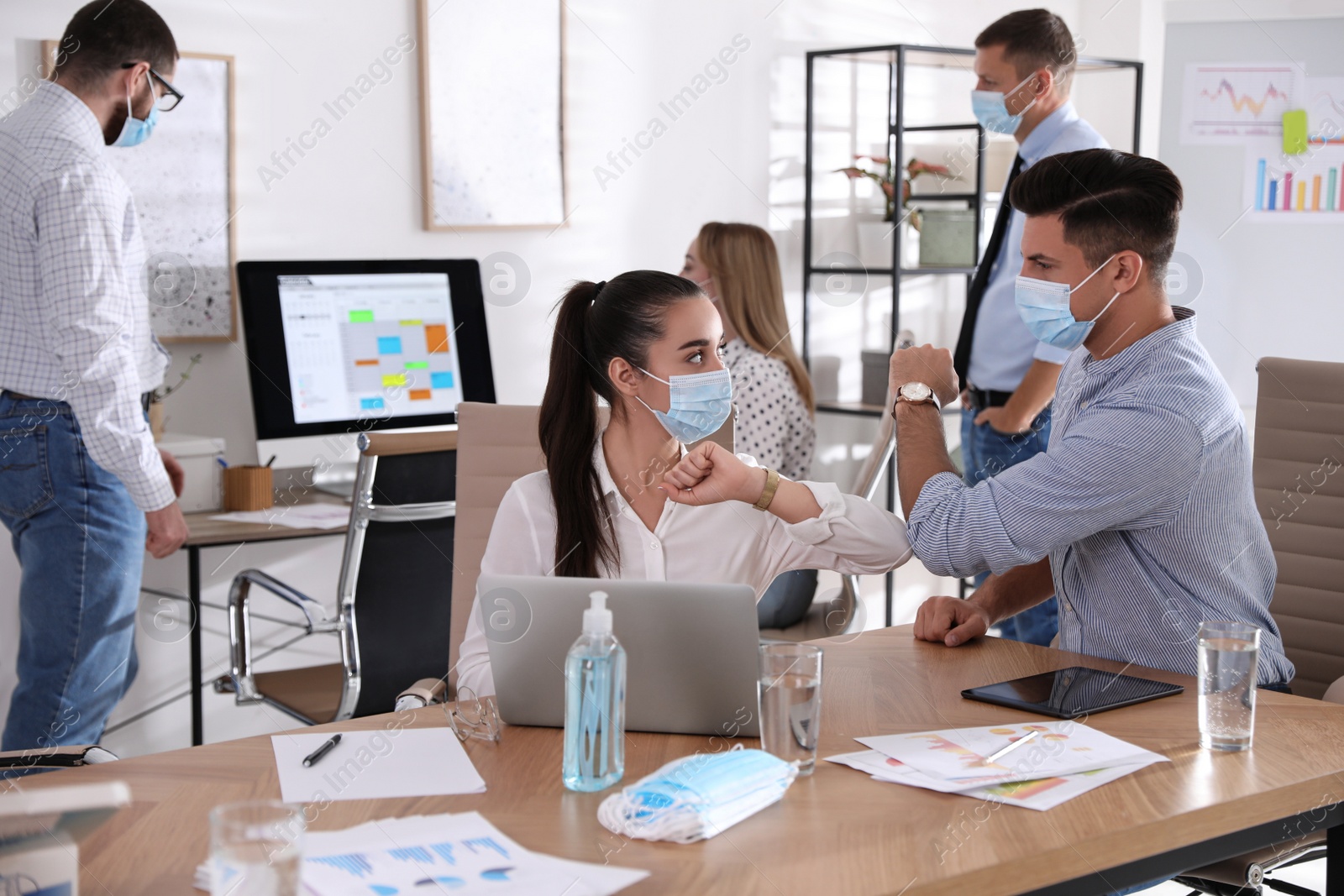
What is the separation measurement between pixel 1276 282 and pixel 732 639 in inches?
162

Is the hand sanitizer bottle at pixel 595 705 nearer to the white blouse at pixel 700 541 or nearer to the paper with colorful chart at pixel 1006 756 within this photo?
the paper with colorful chart at pixel 1006 756

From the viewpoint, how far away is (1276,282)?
4.75 m

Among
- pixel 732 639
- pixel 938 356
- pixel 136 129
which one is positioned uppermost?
pixel 136 129

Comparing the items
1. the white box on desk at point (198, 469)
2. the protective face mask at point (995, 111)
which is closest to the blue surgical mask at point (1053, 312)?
the protective face mask at point (995, 111)

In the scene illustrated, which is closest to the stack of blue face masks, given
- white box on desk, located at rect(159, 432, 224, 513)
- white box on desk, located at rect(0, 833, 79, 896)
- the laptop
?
the laptop

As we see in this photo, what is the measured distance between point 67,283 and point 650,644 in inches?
64.8

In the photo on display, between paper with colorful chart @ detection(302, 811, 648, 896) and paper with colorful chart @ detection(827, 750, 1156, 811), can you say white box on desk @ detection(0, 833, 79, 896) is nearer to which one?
paper with colorful chart @ detection(302, 811, 648, 896)

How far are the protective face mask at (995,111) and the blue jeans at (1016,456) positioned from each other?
2.33 ft

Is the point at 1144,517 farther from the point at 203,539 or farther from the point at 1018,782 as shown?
the point at 203,539

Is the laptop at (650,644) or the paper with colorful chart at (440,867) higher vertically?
Result: the laptop at (650,644)

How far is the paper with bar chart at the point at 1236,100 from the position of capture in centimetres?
464

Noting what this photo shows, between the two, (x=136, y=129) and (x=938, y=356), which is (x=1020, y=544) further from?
(x=136, y=129)

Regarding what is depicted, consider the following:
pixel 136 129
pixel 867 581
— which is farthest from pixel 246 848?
pixel 867 581

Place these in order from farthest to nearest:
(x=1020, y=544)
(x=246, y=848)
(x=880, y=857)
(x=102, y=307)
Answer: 1. (x=102, y=307)
2. (x=1020, y=544)
3. (x=880, y=857)
4. (x=246, y=848)
